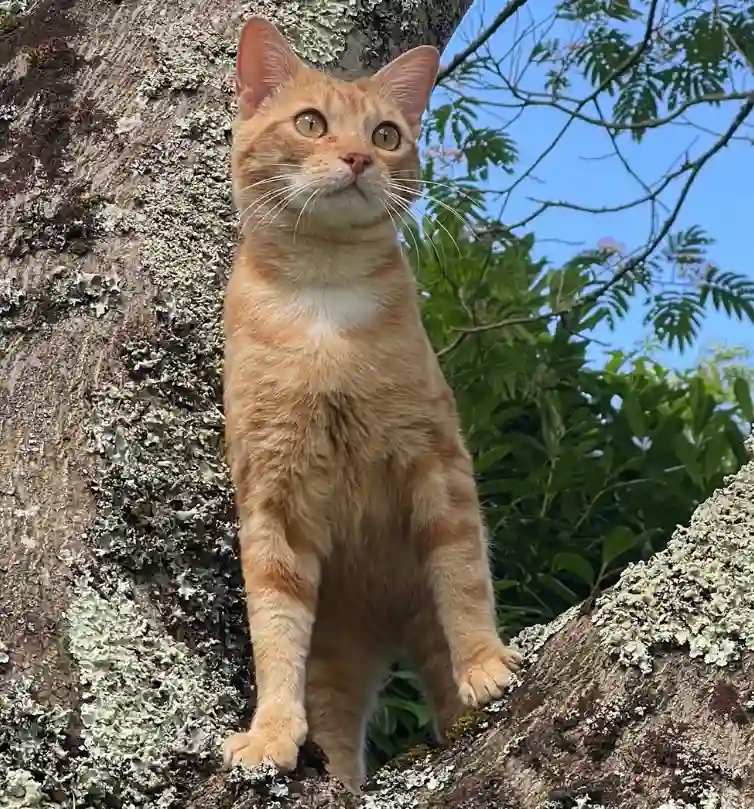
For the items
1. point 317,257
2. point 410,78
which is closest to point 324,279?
point 317,257

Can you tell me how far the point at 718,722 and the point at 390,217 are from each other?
44.7 inches

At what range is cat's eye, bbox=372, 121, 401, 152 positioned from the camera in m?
1.97

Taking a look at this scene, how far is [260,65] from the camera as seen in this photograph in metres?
1.95

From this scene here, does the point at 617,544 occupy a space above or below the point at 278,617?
above

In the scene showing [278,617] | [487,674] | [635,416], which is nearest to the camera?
[487,674]

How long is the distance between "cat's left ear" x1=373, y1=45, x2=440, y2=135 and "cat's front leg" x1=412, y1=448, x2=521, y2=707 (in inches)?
30.1

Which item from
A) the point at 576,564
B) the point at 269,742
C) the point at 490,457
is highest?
the point at 490,457

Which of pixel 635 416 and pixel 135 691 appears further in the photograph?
pixel 635 416

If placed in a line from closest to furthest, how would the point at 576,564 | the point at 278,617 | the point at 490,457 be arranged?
1. the point at 278,617
2. the point at 576,564
3. the point at 490,457

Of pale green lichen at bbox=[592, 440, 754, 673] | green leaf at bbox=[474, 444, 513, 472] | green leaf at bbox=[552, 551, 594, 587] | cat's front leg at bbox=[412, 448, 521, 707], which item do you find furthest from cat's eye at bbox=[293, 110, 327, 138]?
green leaf at bbox=[552, 551, 594, 587]

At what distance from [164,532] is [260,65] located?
0.96 m

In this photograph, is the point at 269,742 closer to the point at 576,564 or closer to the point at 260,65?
Result: the point at 260,65

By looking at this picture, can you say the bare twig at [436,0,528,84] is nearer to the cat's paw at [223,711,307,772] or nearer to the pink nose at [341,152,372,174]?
the pink nose at [341,152,372,174]

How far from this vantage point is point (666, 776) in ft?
3.55
